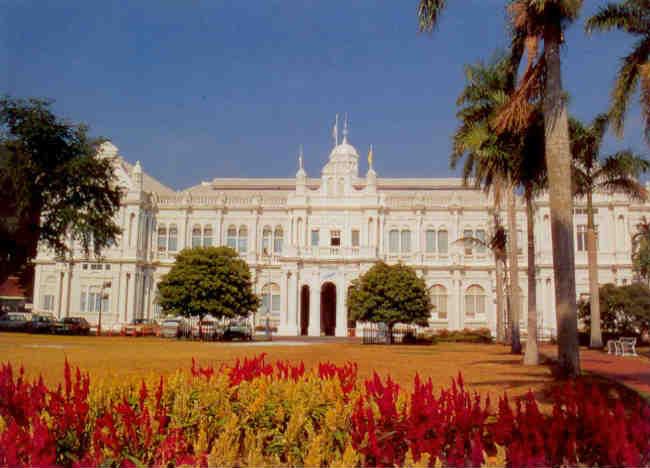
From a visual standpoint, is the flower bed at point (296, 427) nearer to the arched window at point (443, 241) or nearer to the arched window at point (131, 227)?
the arched window at point (443, 241)

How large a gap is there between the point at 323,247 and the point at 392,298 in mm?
19603

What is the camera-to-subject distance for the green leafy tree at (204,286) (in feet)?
135

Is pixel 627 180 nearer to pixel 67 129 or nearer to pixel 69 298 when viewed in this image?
pixel 67 129

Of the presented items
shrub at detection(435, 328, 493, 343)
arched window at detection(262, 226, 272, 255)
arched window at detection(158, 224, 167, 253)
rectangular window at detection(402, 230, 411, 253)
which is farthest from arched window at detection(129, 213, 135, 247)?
shrub at detection(435, 328, 493, 343)

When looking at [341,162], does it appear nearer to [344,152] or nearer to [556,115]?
[344,152]

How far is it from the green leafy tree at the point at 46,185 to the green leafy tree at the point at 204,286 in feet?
17.9

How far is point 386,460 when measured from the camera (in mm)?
6121

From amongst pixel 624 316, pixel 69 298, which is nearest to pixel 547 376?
pixel 624 316

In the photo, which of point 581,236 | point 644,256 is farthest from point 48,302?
point 644,256

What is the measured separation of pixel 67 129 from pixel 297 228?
24.2 metres

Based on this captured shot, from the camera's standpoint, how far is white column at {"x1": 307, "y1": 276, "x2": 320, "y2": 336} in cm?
5656

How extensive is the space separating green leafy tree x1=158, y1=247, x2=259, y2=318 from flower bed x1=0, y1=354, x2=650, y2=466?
3315cm

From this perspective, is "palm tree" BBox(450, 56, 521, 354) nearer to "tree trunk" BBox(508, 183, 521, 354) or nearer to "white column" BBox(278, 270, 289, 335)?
"tree trunk" BBox(508, 183, 521, 354)

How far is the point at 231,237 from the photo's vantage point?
210 feet
